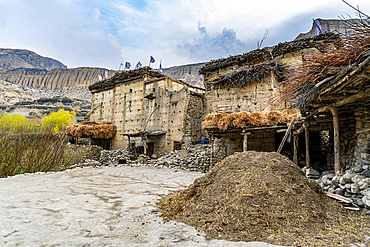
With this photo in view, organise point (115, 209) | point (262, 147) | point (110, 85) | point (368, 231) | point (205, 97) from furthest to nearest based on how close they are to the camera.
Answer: point (110, 85), point (205, 97), point (262, 147), point (115, 209), point (368, 231)

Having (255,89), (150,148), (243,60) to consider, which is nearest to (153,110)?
(150,148)

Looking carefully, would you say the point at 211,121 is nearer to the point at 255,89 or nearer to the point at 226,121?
the point at 226,121

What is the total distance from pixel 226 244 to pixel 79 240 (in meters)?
1.96

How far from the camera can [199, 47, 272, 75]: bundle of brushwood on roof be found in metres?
14.0

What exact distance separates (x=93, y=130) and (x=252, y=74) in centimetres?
1582

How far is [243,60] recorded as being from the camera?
49.9 feet

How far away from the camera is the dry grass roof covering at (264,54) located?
39.5 ft

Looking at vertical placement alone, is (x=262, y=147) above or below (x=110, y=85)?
below

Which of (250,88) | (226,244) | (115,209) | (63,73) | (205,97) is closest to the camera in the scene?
(226,244)

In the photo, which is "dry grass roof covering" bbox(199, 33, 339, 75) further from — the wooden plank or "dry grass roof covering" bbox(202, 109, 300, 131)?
the wooden plank

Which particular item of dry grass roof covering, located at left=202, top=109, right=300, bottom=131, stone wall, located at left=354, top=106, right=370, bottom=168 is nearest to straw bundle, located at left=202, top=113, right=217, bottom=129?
dry grass roof covering, located at left=202, top=109, right=300, bottom=131

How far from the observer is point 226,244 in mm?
2686

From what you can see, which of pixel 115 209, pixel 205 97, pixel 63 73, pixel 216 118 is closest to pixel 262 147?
pixel 216 118

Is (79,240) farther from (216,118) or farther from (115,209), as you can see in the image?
(216,118)
